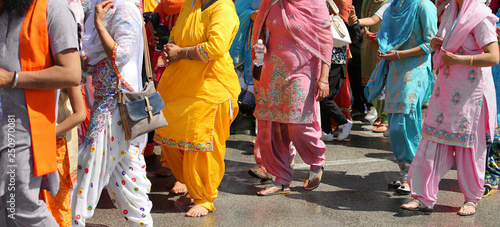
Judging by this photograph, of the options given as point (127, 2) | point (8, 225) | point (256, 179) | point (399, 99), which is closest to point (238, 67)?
point (256, 179)

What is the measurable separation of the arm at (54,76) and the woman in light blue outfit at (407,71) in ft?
11.7

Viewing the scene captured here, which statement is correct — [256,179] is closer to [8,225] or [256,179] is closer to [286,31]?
[286,31]

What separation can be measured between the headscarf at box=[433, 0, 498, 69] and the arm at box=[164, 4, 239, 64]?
1.80 meters

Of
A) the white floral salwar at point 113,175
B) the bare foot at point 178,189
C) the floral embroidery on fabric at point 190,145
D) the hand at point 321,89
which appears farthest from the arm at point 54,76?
the hand at point 321,89

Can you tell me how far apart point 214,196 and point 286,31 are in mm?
1588

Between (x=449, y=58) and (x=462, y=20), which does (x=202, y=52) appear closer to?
(x=449, y=58)

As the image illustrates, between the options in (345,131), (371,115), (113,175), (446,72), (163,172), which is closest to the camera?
(113,175)

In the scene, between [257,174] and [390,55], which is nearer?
[390,55]

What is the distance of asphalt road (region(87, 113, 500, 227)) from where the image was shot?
461cm

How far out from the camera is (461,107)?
15.4 feet

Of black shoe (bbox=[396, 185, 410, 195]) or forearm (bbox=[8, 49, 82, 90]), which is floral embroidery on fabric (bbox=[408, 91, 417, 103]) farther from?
forearm (bbox=[8, 49, 82, 90])

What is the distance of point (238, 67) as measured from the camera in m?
7.25

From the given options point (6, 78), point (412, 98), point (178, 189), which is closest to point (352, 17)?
point (412, 98)

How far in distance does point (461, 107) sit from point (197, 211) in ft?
7.70
